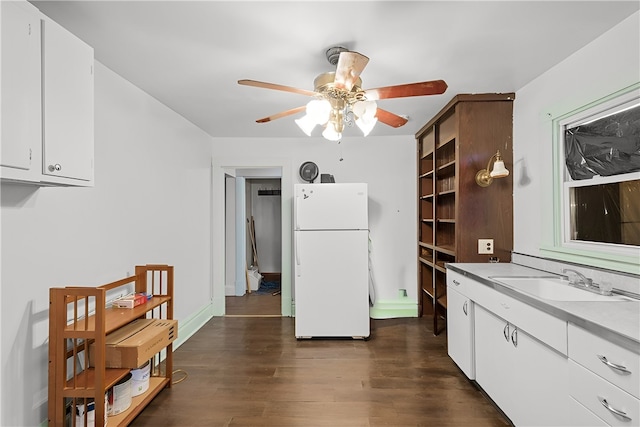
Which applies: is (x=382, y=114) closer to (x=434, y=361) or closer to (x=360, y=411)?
(x=360, y=411)

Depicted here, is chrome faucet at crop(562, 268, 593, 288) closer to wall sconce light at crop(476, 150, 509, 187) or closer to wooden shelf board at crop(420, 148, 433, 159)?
wall sconce light at crop(476, 150, 509, 187)

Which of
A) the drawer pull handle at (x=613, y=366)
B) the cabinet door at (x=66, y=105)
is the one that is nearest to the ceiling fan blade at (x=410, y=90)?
the drawer pull handle at (x=613, y=366)

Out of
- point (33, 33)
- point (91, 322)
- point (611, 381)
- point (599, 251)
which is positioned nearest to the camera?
point (611, 381)

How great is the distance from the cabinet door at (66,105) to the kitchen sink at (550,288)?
241 centimetres

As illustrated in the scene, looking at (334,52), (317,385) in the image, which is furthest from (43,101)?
(317,385)

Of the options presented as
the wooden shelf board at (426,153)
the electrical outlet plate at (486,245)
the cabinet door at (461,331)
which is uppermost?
the wooden shelf board at (426,153)

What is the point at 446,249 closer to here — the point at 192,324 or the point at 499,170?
the point at 499,170

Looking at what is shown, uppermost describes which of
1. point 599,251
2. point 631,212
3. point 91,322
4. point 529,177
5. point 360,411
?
point 529,177

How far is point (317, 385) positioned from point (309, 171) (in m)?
2.42

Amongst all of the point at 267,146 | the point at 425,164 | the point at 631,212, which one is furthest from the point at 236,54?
the point at 425,164

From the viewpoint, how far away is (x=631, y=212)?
1828 millimetres

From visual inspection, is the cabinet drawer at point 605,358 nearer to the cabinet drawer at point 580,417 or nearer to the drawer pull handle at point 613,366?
the drawer pull handle at point 613,366

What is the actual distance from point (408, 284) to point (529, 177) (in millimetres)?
2073

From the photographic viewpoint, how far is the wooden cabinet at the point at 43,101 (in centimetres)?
126
